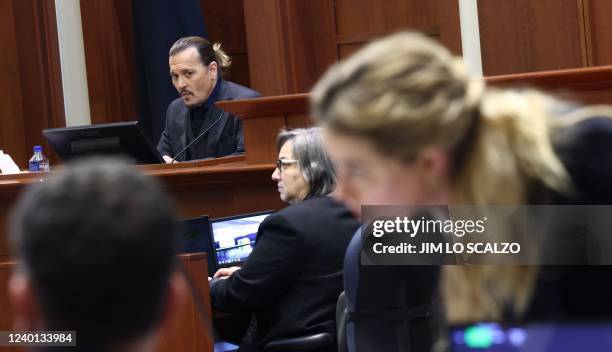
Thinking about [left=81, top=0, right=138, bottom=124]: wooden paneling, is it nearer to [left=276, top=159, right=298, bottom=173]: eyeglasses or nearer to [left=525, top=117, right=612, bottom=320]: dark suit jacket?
[left=276, top=159, right=298, bottom=173]: eyeglasses

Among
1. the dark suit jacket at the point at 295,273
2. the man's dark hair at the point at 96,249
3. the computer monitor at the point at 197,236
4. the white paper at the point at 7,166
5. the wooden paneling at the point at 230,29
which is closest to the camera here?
the man's dark hair at the point at 96,249

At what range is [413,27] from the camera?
699 centimetres

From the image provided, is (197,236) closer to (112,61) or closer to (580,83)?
(580,83)

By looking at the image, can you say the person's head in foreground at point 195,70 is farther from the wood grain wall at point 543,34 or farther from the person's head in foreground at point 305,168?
the person's head in foreground at point 305,168

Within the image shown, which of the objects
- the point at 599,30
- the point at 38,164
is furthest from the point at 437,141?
the point at 599,30

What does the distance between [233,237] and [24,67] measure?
13.1 ft

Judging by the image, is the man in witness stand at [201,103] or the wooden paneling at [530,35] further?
the wooden paneling at [530,35]

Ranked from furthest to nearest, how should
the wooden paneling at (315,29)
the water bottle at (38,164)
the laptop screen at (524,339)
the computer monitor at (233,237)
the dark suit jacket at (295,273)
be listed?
1. the wooden paneling at (315,29)
2. the water bottle at (38,164)
3. the computer monitor at (233,237)
4. the dark suit jacket at (295,273)
5. the laptop screen at (524,339)

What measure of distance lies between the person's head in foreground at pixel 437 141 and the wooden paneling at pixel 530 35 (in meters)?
5.08

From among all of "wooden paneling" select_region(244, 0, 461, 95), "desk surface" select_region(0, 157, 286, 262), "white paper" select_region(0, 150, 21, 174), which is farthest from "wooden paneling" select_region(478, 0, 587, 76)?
"white paper" select_region(0, 150, 21, 174)

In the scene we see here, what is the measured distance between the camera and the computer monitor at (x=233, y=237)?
4000mm

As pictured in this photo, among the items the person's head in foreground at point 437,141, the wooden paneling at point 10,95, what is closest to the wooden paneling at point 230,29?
the wooden paneling at point 10,95

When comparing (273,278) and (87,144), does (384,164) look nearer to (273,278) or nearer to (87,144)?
(273,278)

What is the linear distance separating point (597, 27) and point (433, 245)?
14.7 ft
